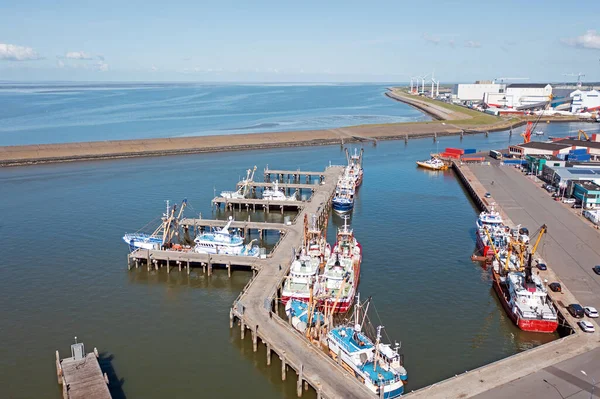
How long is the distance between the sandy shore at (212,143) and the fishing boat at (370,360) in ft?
349

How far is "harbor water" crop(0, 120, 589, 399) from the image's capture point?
38.8 metres

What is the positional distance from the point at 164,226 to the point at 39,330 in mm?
22388

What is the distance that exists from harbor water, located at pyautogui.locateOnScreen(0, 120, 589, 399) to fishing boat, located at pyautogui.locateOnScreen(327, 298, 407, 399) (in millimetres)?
2087

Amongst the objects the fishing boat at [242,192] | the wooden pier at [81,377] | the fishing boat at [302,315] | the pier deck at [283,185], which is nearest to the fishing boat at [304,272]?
the fishing boat at [302,315]

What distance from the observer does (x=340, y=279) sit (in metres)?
48.4

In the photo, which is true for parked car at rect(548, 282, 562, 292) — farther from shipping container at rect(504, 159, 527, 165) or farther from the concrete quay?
shipping container at rect(504, 159, 527, 165)

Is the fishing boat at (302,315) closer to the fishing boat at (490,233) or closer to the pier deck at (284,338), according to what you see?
the pier deck at (284,338)

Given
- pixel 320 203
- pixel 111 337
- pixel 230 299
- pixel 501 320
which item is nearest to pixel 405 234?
pixel 320 203

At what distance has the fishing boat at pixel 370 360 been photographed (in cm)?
3422

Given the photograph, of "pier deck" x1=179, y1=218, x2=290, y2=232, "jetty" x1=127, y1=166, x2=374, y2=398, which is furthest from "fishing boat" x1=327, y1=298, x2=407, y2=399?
"pier deck" x1=179, y1=218, x2=290, y2=232

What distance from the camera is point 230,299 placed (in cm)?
5138

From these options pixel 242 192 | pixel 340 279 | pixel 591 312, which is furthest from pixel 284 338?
pixel 242 192

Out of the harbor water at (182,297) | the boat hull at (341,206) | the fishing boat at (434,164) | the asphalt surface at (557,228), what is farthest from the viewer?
the fishing boat at (434,164)

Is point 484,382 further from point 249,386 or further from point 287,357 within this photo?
point 249,386
